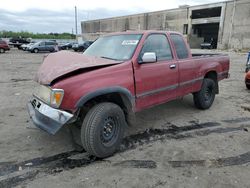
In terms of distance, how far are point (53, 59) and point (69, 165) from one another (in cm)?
181

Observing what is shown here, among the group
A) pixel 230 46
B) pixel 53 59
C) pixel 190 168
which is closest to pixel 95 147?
pixel 190 168

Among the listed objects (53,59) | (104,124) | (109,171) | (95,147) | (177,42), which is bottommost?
(109,171)

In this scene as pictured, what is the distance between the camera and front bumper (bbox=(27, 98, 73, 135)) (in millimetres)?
3061

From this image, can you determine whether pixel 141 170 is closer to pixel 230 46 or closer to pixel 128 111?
pixel 128 111

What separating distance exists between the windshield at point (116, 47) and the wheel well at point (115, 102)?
674mm

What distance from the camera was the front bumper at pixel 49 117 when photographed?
10.0ft

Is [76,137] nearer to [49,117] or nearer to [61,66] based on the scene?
[49,117]

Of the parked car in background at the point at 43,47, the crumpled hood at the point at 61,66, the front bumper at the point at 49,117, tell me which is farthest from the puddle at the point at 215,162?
the parked car in background at the point at 43,47

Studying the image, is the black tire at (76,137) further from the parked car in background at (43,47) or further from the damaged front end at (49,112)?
the parked car in background at (43,47)

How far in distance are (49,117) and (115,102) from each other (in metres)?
1.10

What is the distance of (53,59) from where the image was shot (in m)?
3.97

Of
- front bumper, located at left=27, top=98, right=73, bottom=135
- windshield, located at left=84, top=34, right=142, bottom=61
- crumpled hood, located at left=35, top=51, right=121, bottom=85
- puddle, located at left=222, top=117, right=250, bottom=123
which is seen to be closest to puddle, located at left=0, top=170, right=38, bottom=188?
front bumper, located at left=27, top=98, right=73, bottom=135

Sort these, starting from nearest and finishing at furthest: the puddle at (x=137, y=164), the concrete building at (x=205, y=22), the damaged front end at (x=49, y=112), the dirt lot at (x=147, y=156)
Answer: the dirt lot at (x=147, y=156), the damaged front end at (x=49, y=112), the puddle at (x=137, y=164), the concrete building at (x=205, y=22)

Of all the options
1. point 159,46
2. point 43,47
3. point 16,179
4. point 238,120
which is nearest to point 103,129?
point 16,179
